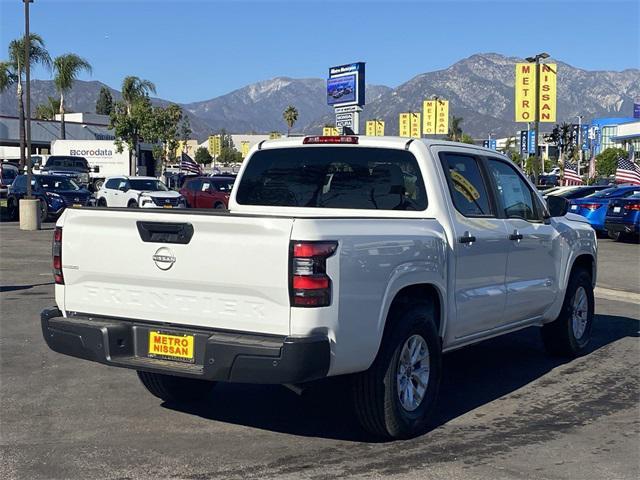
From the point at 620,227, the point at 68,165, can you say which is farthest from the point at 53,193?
the point at 68,165

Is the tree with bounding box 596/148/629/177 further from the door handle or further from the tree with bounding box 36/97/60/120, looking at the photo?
the door handle

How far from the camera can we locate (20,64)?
50.8 m

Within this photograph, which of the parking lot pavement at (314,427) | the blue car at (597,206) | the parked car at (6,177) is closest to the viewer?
the parking lot pavement at (314,427)

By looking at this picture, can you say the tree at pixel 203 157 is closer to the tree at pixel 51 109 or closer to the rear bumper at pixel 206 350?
the tree at pixel 51 109

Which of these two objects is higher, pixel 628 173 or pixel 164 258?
pixel 628 173

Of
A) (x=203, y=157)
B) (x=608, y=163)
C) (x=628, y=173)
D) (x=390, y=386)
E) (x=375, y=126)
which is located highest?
(x=203, y=157)

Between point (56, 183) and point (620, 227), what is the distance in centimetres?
1815

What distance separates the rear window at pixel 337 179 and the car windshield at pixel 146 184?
77.9 ft

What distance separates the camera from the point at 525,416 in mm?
6285

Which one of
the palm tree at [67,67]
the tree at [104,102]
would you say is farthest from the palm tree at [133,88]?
the tree at [104,102]

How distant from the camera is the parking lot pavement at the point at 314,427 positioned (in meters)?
5.06

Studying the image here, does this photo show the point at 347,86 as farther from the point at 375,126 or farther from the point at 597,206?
the point at 375,126

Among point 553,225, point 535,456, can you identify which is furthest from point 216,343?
point 553,225

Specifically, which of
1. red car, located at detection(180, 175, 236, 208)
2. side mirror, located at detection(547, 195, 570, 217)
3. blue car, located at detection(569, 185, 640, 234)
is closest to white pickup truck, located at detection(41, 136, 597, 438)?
side mirror, located at detection(547, 195, 570, 217)
